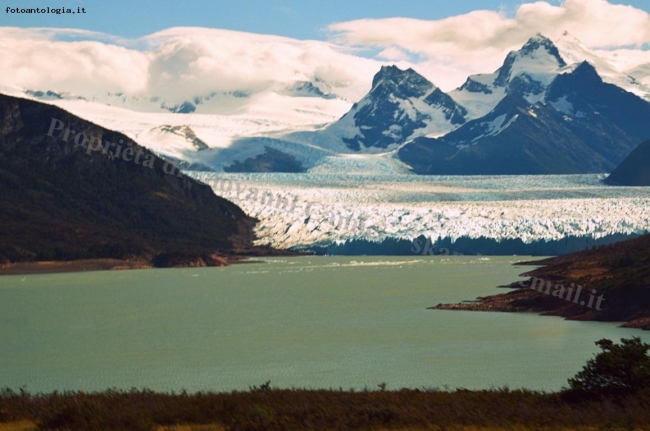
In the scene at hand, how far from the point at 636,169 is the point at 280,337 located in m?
137

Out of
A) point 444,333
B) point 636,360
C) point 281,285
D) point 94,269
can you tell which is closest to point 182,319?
point 444,333

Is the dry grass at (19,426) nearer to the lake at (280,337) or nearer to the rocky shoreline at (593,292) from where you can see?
the lake at (280,337)

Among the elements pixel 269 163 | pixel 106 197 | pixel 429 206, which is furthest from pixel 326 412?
pixel 269 163

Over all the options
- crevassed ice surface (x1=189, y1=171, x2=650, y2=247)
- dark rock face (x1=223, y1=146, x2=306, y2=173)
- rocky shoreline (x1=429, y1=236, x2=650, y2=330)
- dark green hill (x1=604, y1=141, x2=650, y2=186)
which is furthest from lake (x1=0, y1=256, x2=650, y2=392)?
dark green hill (x1=604, y1=141, x2=650, y2=186)

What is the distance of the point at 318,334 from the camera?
145ft

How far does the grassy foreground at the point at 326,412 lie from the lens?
59.6 feet

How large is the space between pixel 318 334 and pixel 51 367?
1177cm

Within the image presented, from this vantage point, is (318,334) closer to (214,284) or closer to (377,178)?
(214,284)

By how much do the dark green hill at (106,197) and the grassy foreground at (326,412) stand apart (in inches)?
3376

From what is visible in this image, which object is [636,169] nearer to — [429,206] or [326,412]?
[429,206]

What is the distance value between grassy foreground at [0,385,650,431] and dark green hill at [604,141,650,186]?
143 metres

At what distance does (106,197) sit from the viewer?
421 feet

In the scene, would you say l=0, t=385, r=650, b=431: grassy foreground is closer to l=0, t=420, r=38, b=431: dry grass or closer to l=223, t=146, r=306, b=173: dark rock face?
l=0, t=420, r=38, b=431: dry grass

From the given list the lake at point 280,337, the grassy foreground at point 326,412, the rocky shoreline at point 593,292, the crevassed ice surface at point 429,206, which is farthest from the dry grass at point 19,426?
the crevassed ice surface at point 429,206
